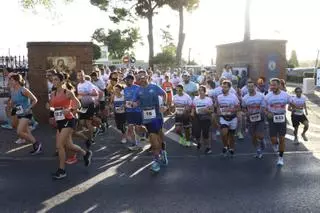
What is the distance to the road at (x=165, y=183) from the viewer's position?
624 cm

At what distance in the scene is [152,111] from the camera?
8.45m

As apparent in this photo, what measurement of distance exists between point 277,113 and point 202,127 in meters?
1.94

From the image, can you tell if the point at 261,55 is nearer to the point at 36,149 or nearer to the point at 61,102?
the point at 36,149

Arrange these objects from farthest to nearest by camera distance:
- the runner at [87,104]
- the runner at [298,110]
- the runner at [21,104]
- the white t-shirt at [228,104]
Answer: the runner at [298,110] < the runner at [87,104] < the runner at [21,104] < the white t-shirt at [228,104]

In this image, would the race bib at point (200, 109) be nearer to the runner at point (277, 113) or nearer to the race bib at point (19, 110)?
the runner at point (277, 113)

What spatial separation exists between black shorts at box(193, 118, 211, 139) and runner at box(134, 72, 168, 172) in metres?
1.91

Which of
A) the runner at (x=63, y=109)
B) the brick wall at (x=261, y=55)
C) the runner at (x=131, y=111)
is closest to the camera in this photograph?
the runner at (x=63, y=109)

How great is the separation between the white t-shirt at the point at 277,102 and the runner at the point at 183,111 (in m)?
2.13

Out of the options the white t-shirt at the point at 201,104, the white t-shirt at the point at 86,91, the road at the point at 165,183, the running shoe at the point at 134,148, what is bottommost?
the road at the point at 165,183

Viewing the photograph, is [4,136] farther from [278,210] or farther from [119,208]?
[278,210]

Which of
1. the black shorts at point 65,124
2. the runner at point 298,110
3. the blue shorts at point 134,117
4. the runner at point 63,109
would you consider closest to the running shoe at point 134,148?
the blue shorts at point 134,117

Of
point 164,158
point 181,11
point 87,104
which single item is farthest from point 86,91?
point 181,11

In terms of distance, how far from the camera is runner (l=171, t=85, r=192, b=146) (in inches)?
422

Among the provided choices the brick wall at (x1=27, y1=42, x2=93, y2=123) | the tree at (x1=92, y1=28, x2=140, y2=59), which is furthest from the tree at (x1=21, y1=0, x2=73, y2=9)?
the tree at (x1=92, y1=28, x2=140, y2=59)
